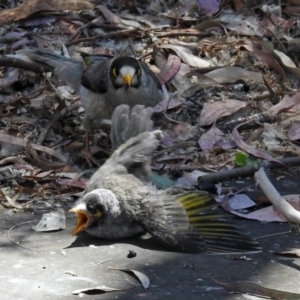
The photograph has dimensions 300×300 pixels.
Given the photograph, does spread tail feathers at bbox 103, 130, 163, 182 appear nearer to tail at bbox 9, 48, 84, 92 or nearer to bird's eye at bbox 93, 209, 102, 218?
bird's eye at bbox 93, 209, 102, 218

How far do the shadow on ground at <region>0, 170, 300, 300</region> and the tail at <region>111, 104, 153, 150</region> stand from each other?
75 centimetres

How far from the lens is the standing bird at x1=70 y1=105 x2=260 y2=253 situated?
509 centimetres

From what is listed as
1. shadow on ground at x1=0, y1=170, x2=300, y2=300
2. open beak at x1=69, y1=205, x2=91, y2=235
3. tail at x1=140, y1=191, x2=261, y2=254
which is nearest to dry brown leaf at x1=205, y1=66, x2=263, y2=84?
shadow on ground at x1=0, y1=170, x2=300, y2=300

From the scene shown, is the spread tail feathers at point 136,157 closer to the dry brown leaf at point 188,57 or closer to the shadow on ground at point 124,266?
the shadow on ground at point 124,266

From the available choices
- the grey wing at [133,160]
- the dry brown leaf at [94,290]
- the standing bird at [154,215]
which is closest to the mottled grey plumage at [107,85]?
the grey wing at [133,160]

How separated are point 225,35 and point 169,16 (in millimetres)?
613

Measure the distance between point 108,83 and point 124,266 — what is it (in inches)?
122

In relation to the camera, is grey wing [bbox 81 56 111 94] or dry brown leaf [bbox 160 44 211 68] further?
dry brown leaf [bbox 160 44 211 68]

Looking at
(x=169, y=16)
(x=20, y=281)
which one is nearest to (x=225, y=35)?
(x=169, y=16)

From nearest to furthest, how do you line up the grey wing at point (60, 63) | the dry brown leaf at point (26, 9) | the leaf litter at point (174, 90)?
the leaf litter at point (174, 90) → the grey wing at point (60, 63) → the dry brown leaf at point (26, 9)

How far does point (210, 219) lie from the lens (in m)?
5.33

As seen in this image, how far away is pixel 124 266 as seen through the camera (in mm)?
4883

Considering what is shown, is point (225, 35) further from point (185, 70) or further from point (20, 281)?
point (20, 281)

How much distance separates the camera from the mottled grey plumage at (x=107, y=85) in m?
7.57
